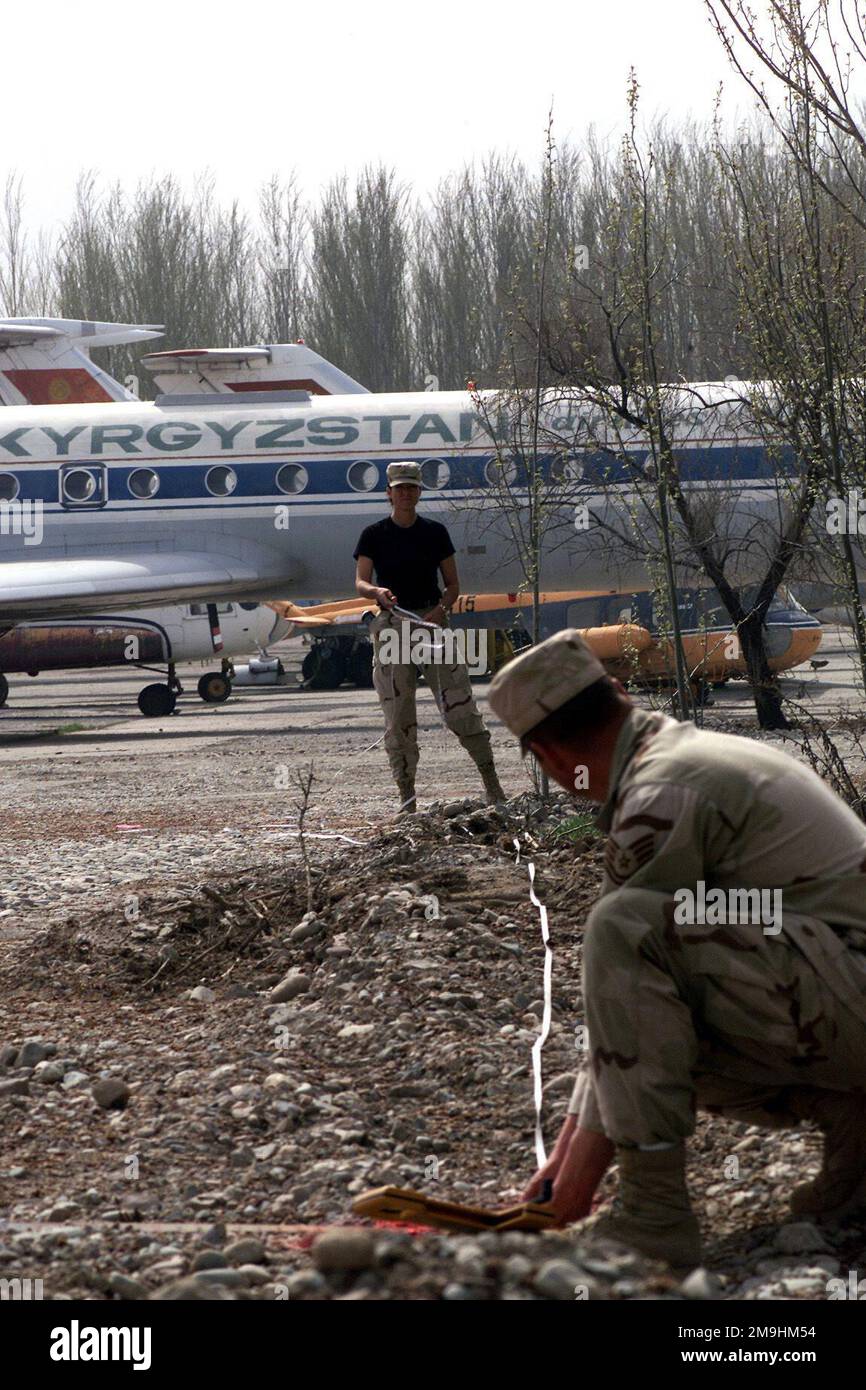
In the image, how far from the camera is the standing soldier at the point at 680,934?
3607mm

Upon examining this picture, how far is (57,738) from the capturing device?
67.4ft

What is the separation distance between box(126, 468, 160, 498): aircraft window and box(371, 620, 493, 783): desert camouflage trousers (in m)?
11.4

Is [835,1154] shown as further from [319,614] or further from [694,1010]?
[319,614]

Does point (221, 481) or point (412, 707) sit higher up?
point (221, 481)

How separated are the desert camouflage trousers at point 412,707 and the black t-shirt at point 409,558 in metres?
0.31

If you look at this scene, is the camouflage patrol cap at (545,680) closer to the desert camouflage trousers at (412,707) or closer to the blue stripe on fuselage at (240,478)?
the desert camouflage trousers at (412,707)

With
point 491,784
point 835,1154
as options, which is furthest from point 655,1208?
point 491,784

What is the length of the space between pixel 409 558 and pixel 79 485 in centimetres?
1170

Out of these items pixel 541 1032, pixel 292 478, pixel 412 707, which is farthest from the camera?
pixel 292 478

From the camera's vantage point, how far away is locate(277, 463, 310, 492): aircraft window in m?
20.8

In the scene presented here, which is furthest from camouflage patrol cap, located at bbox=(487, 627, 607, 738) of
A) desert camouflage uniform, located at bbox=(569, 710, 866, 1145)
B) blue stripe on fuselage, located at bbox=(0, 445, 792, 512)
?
blue stripe on fuselage, located at bbox=(0, 445, 792, 512)

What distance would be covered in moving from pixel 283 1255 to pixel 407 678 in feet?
20.5

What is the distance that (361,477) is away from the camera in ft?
68.0

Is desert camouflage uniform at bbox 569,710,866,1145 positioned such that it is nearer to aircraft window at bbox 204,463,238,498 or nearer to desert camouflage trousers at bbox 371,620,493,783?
desert camouflage trousers at bbox 371,620,493,783
